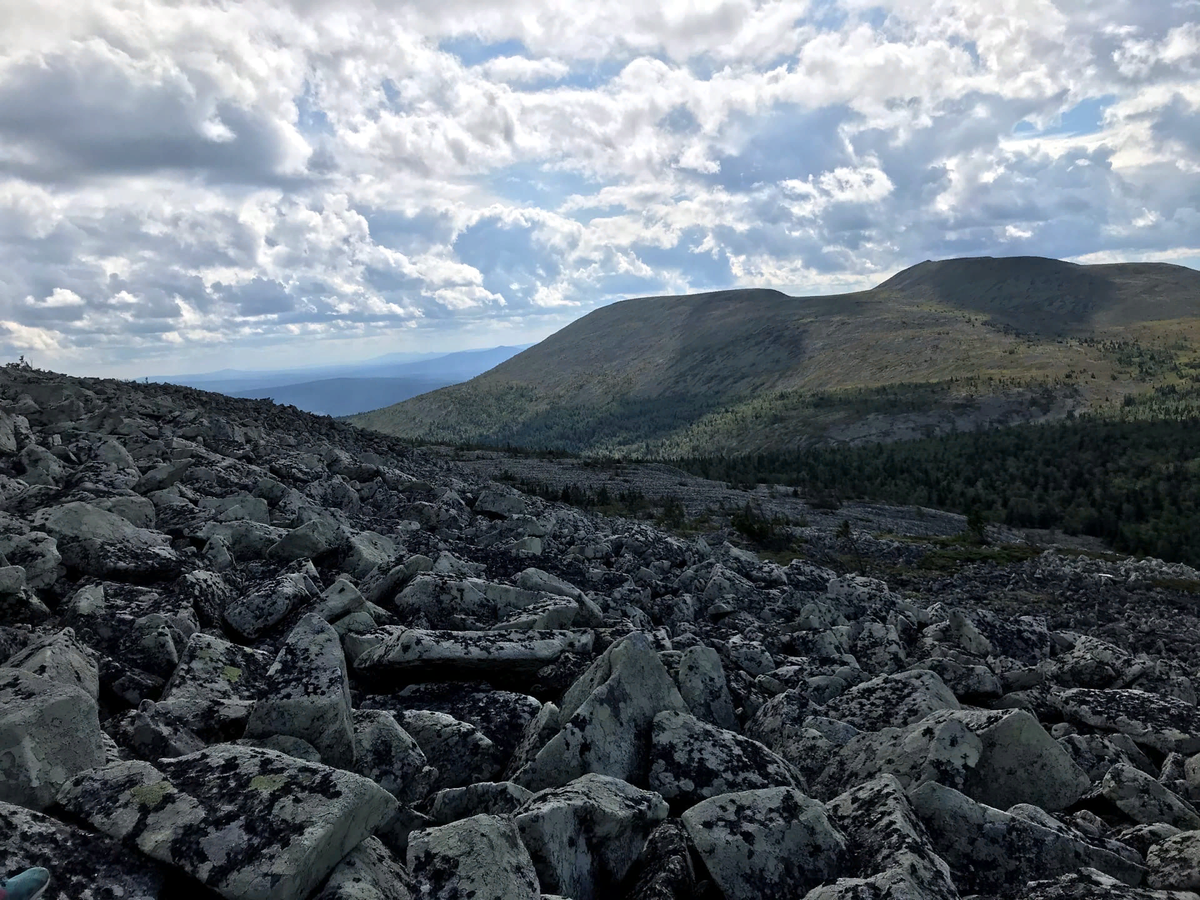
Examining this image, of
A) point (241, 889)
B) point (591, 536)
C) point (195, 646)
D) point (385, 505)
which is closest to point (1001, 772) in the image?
point (241, 889)

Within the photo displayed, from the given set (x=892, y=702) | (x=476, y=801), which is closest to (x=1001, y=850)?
(x=892, y=702)

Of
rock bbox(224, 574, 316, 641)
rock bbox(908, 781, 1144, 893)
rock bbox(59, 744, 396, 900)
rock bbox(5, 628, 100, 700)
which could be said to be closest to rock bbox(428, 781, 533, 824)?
rock bbox(59, 744, 396, 900)

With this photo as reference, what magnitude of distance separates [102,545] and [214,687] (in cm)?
405

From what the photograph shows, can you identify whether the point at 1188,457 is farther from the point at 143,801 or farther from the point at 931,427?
the point at 143,801

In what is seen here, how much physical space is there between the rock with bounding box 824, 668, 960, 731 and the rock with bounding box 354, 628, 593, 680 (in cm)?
351

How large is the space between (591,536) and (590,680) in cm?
1197

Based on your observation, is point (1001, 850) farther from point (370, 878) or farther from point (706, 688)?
point (370, 878)

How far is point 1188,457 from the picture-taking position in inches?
3292

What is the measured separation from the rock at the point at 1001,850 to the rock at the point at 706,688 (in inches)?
105

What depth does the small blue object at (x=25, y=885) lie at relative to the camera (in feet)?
10.6

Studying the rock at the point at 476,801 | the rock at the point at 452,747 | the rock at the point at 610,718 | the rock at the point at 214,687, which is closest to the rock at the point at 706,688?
the rock at the point at 610,718

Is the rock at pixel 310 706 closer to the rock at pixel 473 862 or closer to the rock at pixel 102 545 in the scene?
the rock at pixel 473 862

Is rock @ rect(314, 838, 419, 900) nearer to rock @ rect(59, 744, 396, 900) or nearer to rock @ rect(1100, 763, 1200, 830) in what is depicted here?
rock @ rect(59, 744, 396, 900)

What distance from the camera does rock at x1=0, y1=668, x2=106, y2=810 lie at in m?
4.33
